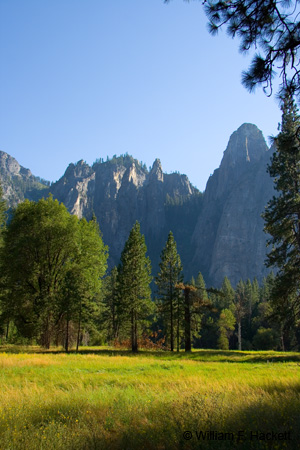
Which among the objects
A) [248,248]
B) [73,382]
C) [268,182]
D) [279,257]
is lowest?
[73,382]

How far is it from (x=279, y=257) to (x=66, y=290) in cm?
1800

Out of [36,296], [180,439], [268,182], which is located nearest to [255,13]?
[180,439]

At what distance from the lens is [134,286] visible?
31.5 metres

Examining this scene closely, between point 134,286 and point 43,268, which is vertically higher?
point 43,268

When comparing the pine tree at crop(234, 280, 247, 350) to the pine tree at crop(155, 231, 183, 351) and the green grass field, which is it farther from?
the green grass field

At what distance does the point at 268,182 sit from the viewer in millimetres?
179125

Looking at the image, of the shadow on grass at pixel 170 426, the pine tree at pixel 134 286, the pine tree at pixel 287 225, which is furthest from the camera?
the pine tree at pixel 134 286

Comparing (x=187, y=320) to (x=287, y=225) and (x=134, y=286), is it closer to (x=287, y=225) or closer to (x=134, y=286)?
(x=134, y=286)

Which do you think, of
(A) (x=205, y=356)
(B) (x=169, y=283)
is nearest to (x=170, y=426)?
(A) (x=205, y=356)

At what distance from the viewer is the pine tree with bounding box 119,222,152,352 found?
30953 millimetres

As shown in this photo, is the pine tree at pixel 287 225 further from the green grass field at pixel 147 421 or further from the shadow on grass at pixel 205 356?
the green grass field at pixel 147 421

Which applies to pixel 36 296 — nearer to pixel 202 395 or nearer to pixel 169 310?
pixel 169 310

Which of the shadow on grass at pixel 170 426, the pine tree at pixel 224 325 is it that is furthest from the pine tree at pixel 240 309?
the shadow on grass at pixel 170 426

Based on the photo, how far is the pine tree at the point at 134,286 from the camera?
31.0 meters
